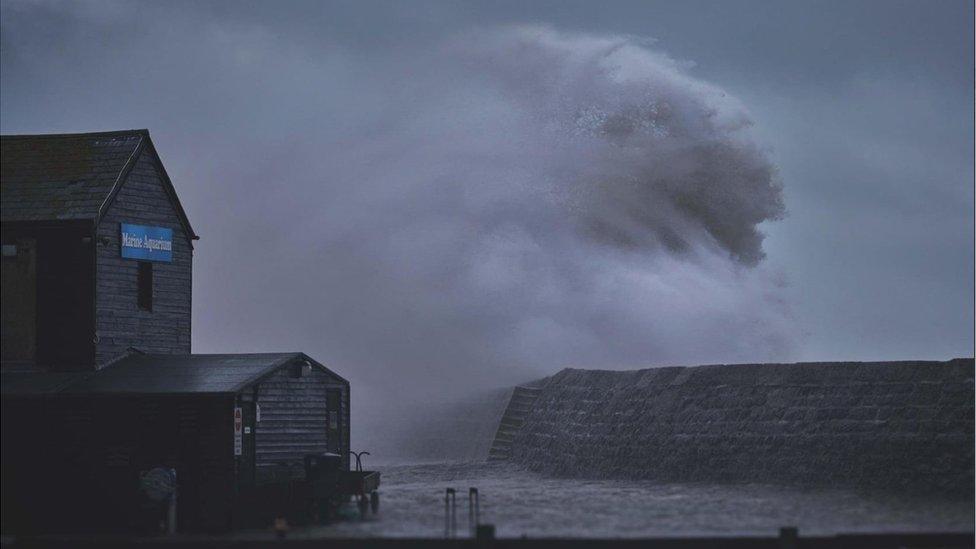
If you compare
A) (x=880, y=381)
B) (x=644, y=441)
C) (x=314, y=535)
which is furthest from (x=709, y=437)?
(x=314, y=535)

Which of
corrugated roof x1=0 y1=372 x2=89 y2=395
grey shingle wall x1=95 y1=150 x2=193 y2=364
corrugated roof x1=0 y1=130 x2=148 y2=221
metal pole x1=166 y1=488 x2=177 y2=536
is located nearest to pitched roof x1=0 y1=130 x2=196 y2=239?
corrugated roof x1=0 y1=130 x2=148 y2=221

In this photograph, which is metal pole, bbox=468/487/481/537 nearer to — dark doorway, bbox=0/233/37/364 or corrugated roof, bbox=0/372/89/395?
corrugated roof, bbox=0/372/89/395

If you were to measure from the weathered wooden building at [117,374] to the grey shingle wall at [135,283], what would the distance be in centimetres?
4

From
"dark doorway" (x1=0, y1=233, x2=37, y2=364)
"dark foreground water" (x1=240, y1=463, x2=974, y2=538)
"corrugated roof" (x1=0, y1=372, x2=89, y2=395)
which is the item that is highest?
"dark doorway" (x1=0, y1=233, x2=37, y2=364)

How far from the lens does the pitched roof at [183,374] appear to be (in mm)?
35094

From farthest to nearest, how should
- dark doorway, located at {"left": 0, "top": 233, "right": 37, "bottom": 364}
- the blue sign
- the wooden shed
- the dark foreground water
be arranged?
1. the blue sign
2. dark doorway, located at {"left": 0, "top": 233, "right": 37, "bottom": 364}
3. the wooden shed
4. the dark foreground water

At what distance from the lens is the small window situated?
1592 inches

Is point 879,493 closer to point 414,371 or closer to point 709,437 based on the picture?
point 709,437

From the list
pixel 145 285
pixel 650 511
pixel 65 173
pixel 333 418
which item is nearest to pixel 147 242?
pixel 145 285

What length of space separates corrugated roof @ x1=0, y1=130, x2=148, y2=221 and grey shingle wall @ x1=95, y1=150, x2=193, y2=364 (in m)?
0.47

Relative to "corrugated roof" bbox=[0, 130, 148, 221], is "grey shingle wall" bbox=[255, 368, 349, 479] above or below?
below

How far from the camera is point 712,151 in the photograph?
227 ft

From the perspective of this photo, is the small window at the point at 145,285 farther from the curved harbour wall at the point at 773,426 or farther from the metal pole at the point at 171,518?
the curved harbour wall at the point at 773,426

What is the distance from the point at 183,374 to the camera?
36.4 m
